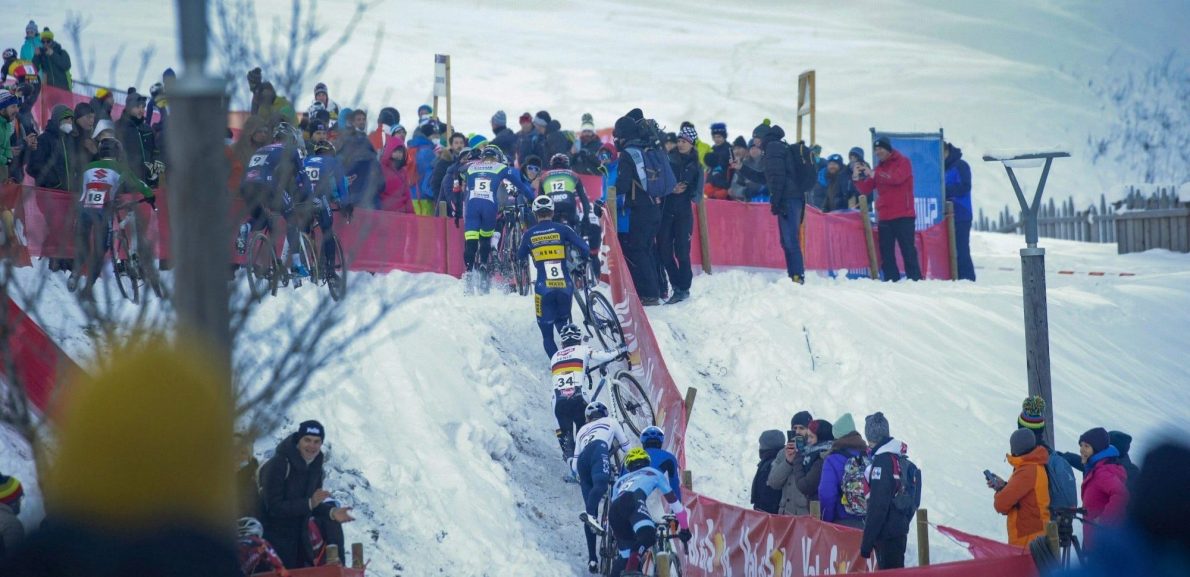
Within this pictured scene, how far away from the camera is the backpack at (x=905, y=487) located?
10.0 m

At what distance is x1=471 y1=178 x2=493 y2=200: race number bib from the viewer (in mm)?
16250

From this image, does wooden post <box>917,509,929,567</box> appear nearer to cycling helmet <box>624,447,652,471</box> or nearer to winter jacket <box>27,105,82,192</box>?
cycling helmet <box>624,447,652,471</box>

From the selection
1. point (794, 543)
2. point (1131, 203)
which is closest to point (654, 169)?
point (794, 543)

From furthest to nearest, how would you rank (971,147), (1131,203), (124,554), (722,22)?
1. (722,22)
2. (971,147)
3. (1131,203)
4. (124,554)

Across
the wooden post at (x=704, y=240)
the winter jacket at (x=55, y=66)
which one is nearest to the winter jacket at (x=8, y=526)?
the wooden post at (x=704, y=240)

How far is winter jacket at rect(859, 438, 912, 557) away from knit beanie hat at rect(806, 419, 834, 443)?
179 cm

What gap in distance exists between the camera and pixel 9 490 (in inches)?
322

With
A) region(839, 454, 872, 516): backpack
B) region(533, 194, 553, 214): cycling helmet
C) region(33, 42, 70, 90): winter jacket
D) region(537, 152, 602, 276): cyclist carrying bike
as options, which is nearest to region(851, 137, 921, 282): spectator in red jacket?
region(537, 152, 602, 276): cyclist carrying bike

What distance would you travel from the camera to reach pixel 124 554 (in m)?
3.97

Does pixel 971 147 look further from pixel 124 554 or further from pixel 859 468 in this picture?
pixel 124 554

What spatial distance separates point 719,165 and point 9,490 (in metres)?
13.1

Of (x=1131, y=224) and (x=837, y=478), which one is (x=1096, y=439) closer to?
(x=837, y=478)

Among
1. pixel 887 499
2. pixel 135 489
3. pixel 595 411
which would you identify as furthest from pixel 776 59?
pixel 135 489

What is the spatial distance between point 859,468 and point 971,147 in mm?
50519
